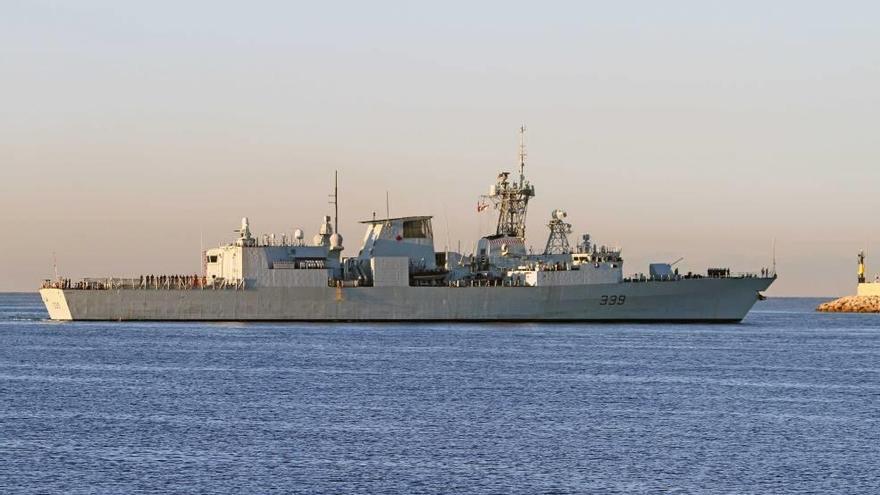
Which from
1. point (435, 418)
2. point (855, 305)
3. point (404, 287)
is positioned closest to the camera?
point (435, 418)

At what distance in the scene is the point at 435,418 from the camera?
33156mm

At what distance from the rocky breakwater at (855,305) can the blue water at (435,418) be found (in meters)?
73.2

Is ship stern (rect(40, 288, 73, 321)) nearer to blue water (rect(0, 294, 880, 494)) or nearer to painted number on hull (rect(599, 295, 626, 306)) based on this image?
blue water (rect(0, 294, 880, 494))

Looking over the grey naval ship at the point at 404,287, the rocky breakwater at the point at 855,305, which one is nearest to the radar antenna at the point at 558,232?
the grey naval ship at the point at 404,287

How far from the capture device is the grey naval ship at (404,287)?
71875 mm

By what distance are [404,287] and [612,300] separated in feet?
40.1

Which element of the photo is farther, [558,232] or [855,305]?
[855,305]

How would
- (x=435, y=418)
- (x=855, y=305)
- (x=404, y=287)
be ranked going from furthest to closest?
(x=855, y=305) < (x=404, y=287) < (x=435, y=418)

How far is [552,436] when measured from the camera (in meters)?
30.3

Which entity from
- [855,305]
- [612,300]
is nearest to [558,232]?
[612,300]

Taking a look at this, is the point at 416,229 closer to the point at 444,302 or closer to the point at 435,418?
the point at 444,302

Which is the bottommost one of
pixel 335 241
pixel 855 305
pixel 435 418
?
pixel 435 418

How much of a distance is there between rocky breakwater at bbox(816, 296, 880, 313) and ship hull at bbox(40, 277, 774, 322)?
196ft

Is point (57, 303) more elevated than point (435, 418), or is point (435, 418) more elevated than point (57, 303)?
point (57, 303)
